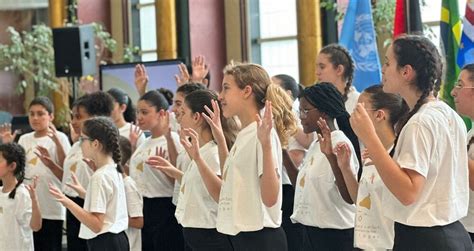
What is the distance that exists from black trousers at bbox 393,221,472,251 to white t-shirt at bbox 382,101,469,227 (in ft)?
0.08

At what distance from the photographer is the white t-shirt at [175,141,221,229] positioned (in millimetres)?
4184

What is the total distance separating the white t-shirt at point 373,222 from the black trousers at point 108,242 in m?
1.65

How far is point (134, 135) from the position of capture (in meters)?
5.67

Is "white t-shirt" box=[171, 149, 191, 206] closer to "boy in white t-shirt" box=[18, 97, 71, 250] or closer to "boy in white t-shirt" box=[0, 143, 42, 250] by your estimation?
"boy in white t-shirt" box=[0, 143, 42, 250]

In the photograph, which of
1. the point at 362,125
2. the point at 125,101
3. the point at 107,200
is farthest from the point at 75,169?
the point at 362,125

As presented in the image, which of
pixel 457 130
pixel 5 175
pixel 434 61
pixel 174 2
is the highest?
pixel 174 2

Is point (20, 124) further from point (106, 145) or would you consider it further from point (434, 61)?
point (434, 61)

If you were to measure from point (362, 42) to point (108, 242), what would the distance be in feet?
6.32

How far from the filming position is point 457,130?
284 cm

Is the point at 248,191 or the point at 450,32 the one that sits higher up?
the point at 450,32

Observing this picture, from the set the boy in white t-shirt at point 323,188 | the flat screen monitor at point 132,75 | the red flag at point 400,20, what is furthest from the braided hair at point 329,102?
the flat screen monitor at point 132,75

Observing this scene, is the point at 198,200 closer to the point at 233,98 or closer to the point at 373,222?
the point at 233,98

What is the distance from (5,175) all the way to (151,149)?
0.89 metres

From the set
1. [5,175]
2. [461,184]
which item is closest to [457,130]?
[461,184]
